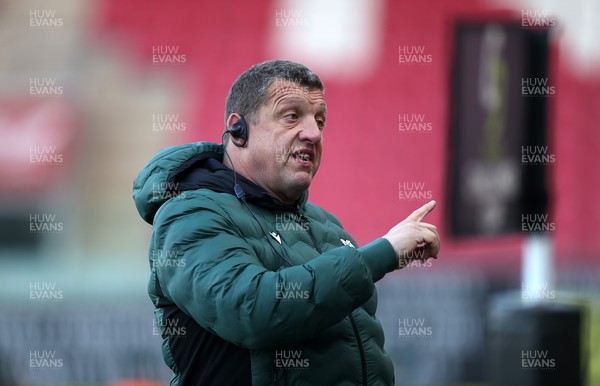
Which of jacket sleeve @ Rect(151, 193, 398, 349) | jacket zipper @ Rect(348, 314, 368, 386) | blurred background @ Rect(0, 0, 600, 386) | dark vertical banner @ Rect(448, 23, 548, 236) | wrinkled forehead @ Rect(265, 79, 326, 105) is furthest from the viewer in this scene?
blurred background @ Rect(0, 0, 600, 386)

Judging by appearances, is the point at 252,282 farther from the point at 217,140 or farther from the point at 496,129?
the point at 217,140

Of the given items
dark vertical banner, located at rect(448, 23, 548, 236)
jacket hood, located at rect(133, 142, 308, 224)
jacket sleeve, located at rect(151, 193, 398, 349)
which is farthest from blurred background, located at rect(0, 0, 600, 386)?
jacket sleeve, located at rect(151, 193, 398, 349)

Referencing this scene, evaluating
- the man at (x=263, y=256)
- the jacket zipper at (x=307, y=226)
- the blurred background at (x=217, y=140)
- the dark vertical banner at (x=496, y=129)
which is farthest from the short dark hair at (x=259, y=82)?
the blurred background at (x=217, y=140)

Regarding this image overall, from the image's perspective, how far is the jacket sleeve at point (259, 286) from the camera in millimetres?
2137

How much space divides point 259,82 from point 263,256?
0.45 m

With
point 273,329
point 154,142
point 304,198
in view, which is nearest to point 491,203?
point 304,198

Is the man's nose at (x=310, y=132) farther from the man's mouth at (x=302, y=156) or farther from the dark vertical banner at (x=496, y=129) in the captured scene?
the dark vertical banner at (x=496, y=129)

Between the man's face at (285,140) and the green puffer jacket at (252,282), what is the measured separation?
0.18 feet

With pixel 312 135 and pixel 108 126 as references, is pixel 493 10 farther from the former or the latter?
pixel 312 135

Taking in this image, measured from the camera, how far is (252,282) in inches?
84.4

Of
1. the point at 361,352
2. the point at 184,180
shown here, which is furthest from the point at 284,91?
the point at 361,352

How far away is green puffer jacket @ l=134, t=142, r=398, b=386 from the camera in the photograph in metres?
2.15

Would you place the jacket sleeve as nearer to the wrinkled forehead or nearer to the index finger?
the index finger

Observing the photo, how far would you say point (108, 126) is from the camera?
24.7ft
